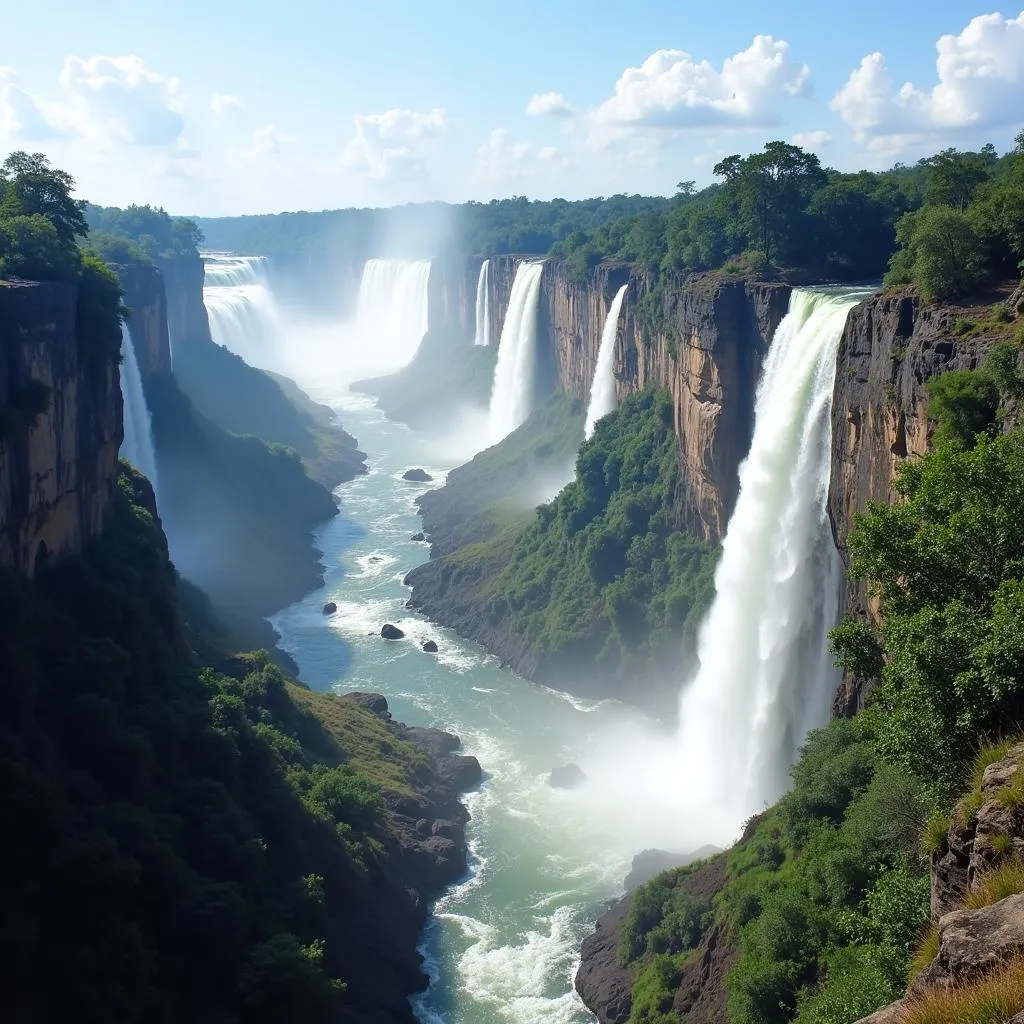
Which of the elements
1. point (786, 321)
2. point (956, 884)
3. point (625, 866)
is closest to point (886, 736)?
point (956, 884)

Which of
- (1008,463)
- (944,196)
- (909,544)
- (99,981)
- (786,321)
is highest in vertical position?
(944,196)

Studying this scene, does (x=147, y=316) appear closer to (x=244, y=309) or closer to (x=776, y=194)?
(x=776, y=194)

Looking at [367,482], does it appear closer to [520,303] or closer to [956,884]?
[520,303]

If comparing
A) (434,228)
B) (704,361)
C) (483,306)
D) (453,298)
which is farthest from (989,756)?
(434,228)

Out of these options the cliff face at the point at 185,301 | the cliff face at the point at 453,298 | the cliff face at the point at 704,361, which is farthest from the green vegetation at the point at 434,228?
the cliff face at the point at 704,361

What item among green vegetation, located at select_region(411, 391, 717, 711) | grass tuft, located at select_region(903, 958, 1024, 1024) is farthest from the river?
grass tuft, located at select_region(903, 958, 1024, 1024)
